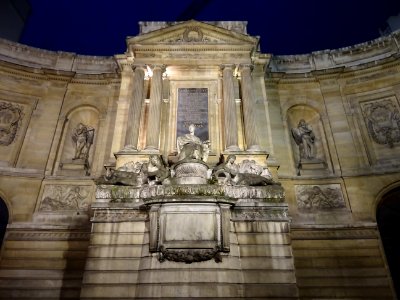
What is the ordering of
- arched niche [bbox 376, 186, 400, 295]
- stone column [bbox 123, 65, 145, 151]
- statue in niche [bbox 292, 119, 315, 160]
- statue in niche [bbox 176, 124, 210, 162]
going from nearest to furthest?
statue in niche [bbox 176, 124, 210, 162] < stone column [bbox 123, 65, 145, 151] < statue in niche [bbox 292, 119, 315, 160] < arched niche [bbox 376, 186, 400, 295]

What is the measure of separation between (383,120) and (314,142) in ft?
11.8

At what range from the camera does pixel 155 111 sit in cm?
1387

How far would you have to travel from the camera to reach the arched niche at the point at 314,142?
15.4 m

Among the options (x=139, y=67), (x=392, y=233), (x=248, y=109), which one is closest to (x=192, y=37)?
(x=139, y=67)

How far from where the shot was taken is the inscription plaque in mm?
14134

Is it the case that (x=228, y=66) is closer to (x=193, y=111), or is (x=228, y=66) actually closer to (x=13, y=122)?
(x=193, y=111)

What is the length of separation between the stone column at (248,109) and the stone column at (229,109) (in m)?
0.50

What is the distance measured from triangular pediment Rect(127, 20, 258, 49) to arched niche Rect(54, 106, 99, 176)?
191 inches

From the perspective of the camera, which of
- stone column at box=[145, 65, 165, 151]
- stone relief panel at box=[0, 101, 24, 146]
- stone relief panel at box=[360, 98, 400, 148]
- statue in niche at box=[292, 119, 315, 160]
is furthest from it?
statue in niche at box=[292, 119, 315, 160]

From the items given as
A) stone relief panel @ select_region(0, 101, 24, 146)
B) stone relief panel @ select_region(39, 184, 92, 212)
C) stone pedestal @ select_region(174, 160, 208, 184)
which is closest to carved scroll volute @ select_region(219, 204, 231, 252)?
stone pedestal @ select_region(174, 160, 208, 184)

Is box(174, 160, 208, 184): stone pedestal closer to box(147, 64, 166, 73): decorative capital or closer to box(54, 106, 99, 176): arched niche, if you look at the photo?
box(147, 64, 166, 73): decorative capital

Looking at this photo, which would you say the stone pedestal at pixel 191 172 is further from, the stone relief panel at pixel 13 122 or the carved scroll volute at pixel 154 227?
the stone relief panel at pixel 13 122

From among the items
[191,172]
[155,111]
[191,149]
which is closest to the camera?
[191,172]

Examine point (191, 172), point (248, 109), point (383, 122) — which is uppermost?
point (383, 122)
